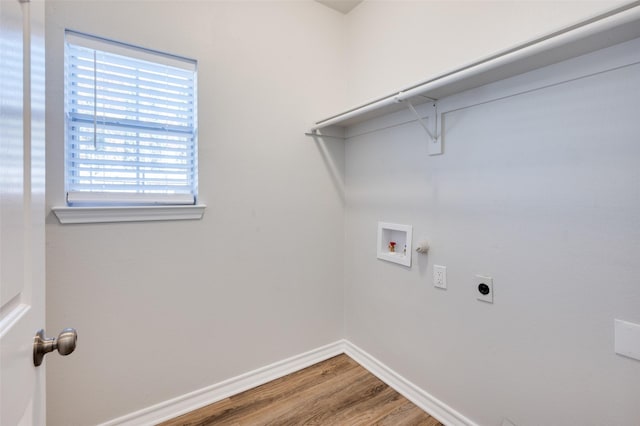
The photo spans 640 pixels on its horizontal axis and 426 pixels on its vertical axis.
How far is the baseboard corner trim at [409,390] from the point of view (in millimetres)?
1515

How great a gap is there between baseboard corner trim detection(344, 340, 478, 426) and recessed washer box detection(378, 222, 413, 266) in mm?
731

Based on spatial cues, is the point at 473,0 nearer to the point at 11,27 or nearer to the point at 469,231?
the point at 469,231

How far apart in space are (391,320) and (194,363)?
1.22 meters

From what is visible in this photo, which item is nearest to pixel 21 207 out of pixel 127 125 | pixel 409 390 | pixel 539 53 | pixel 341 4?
pixel 127 125

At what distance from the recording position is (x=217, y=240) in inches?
67.2

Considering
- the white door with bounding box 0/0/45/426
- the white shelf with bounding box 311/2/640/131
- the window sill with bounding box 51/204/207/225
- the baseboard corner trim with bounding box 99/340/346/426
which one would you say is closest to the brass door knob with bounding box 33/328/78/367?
the white door with bounding box 0/0/45/426

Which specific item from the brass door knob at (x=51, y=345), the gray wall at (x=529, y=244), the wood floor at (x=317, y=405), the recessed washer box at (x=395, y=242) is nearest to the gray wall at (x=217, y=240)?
the wood floor at (x=317, y=405)

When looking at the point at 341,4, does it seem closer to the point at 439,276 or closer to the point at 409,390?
the point at 439,276

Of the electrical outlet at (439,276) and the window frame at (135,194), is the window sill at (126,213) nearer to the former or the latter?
the window frame at (135,194)

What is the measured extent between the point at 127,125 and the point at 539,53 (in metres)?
1.82

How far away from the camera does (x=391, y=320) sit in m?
1.88

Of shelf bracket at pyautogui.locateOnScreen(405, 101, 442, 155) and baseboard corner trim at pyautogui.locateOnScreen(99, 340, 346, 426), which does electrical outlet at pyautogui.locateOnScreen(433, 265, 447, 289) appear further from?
baseboard corner trim at pyautogui.locateOnScreen(99, 340, 346, 426)

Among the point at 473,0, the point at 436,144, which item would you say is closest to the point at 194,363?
the point at 436,144

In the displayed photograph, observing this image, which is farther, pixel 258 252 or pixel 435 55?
pixel 258 252
